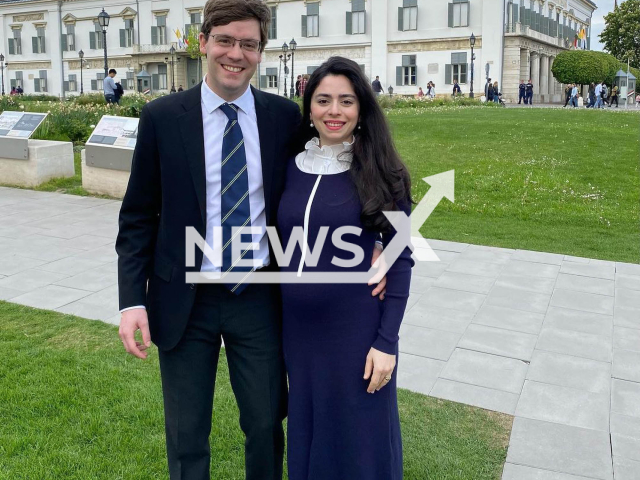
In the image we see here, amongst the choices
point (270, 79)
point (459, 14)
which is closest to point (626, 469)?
point (459, 14)

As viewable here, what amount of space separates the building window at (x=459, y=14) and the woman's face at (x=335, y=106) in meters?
40.6

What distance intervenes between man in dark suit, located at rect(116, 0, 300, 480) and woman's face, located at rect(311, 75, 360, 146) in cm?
20

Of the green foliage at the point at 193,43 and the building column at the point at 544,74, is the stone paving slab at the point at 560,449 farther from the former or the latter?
the building column at the point at 544,74

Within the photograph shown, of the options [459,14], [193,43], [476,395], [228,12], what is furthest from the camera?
[193,43]

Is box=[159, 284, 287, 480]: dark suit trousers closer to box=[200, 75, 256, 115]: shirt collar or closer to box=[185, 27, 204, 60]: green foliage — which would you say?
box=[200, 75, 256, 115]: shirt collar

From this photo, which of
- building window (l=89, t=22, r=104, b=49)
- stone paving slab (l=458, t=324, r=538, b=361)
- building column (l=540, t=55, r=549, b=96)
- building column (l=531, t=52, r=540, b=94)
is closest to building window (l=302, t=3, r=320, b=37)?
building column (l=531, t=52, r=540, b=94)

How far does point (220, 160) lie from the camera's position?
2361mm

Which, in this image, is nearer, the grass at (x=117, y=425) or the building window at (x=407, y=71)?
the grass at (x=117, y=425)

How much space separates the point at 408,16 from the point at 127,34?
22.5m

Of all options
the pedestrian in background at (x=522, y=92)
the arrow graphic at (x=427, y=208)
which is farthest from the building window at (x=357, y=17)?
the arrow graphic at (x=427, y=208)

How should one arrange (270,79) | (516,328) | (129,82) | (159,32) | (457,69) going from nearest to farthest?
1. (516,328)
2. (457,69)
3. (270,79)
4. (159,32)
5. (129,82)

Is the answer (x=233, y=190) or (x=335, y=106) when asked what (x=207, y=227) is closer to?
(x=233, y=190)

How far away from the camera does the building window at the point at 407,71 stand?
1650 inches

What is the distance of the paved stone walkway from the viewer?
3.62 meters
